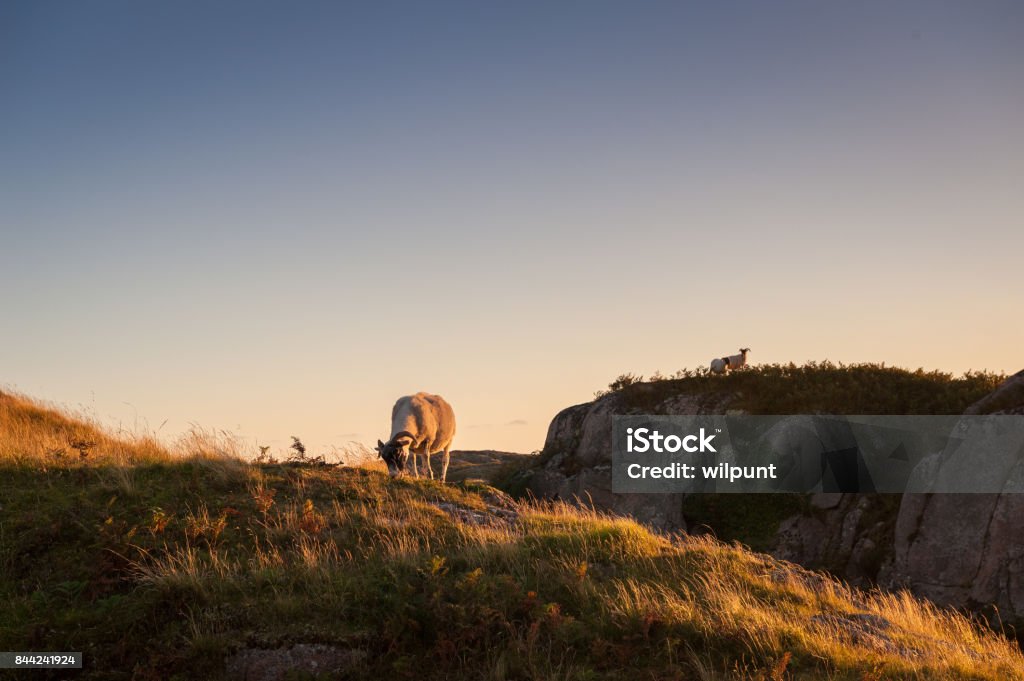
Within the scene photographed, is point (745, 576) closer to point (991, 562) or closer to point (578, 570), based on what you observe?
point (578, 570)

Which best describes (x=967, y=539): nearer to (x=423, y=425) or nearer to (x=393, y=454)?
(x=393, y=454)

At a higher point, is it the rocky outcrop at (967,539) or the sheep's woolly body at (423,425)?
the sheep's woolly body at (423,425)

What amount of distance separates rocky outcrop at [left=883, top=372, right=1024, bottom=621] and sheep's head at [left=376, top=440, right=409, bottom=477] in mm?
13247

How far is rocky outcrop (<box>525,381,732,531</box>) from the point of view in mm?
25172

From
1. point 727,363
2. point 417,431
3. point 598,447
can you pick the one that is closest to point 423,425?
point 417,431

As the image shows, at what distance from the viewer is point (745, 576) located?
13359mm

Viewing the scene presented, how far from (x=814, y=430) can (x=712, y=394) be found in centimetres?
408

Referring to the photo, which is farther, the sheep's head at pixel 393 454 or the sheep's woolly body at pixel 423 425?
the sheep's woolly body at pixel 423 425

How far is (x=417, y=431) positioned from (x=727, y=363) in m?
12.2

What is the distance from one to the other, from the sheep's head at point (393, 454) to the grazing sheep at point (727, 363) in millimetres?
12350

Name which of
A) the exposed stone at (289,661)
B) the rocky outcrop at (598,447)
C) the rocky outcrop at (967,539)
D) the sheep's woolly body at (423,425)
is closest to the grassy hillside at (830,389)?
the rocky outcrop at (598,447)

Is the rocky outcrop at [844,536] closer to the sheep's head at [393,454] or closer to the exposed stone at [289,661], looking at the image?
the sheep's head at [393,454]

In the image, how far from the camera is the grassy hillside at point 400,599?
9641 mm

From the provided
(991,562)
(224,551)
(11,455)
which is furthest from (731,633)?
(11,455)
